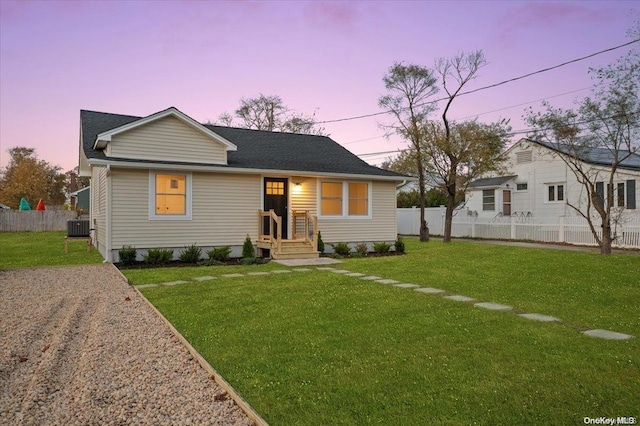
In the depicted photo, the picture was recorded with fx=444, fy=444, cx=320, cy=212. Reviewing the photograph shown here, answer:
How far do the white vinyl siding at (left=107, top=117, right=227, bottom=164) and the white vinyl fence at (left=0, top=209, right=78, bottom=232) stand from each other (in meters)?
21.3

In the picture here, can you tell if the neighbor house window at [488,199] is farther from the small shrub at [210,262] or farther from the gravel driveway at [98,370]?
the gravel driveway at [98,370]

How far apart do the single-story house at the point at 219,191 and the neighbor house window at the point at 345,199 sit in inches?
1.4

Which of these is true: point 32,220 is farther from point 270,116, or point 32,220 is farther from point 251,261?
point 251,261

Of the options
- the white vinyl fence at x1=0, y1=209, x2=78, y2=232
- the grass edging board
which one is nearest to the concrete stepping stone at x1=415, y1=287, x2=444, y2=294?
the grass edging board

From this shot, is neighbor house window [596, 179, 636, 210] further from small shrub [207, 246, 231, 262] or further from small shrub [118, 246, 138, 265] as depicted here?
small shrub [118, 246, 138, 265]

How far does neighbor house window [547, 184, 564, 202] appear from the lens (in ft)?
70.8

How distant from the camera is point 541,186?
22406 millimetres

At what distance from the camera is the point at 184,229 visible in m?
13.0

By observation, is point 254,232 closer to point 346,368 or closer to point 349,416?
point 346,368

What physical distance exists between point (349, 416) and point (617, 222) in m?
16.6

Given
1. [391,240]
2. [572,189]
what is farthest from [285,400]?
[572,189]

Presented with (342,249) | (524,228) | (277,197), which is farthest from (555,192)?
(277,197)

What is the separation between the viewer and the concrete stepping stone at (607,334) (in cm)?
482

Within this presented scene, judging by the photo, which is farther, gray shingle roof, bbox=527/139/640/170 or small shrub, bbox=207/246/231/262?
gray shingle roof, bbox=527/139/640/170
